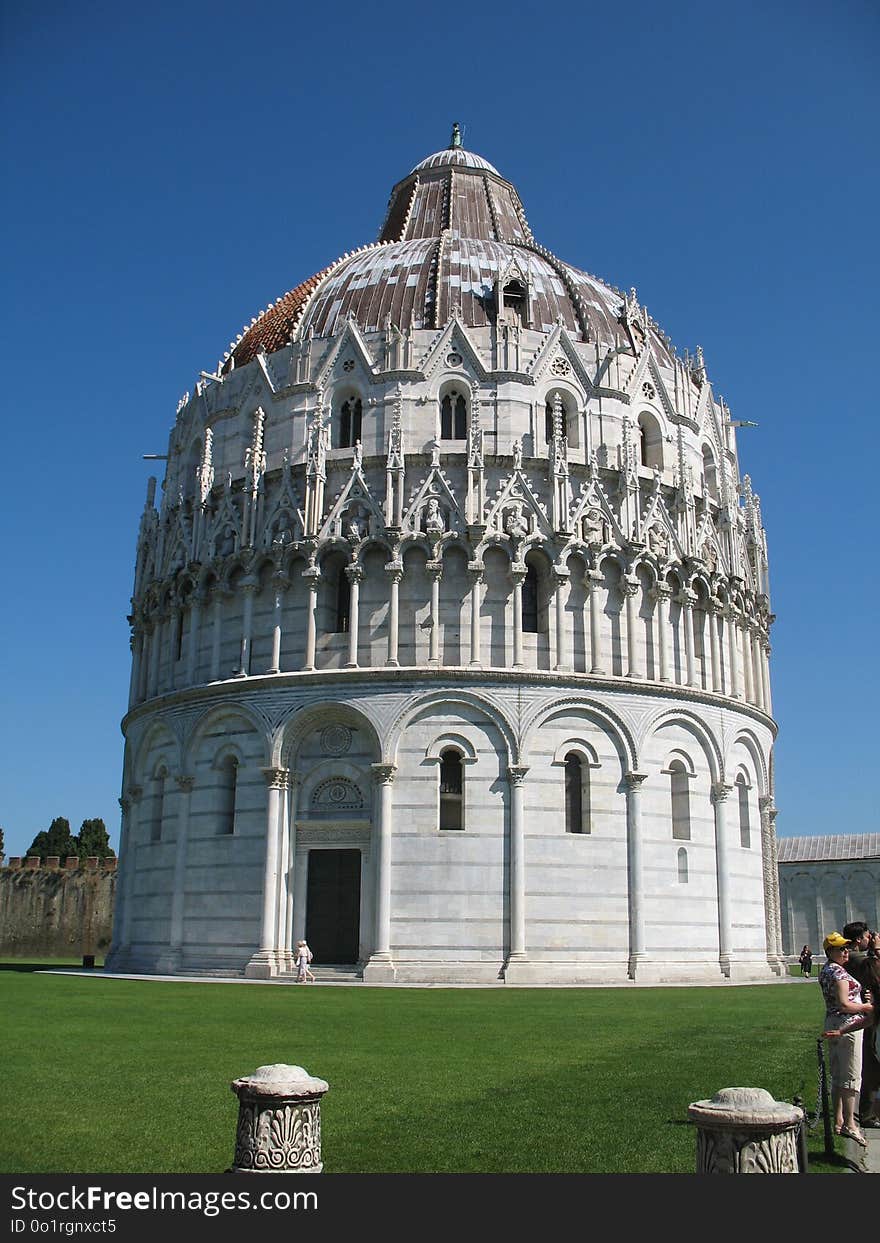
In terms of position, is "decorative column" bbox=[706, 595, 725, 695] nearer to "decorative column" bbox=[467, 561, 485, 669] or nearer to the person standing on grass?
"decorative column" bbox=[467, 561, 485, 669]

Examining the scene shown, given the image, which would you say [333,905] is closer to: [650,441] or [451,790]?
[451,790]

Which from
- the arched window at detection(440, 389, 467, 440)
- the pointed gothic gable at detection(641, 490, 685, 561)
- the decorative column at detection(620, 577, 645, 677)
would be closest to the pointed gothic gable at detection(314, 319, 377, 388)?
the arched window at detection(440, 389, 467, 440)

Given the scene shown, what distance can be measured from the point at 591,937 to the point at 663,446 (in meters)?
17.3

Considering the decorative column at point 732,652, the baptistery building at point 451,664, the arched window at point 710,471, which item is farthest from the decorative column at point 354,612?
the arched window at point 710,471

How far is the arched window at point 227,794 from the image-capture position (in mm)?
38469

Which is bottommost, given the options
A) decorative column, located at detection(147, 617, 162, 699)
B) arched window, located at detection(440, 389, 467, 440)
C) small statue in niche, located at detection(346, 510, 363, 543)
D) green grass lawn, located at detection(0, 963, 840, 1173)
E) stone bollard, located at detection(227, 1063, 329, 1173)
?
green grass lawn, located at detection(0, 963, 840, 1173)

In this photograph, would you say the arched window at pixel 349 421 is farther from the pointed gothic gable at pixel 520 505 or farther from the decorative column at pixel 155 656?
the decorative column at pixel 155 656

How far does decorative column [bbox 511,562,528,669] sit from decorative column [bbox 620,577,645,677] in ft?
11.7

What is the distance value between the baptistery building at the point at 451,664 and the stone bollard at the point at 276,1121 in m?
27.0

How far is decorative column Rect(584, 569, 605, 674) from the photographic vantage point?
37469 mm

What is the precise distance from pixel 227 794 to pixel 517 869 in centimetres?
995

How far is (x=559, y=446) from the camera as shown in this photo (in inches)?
1527

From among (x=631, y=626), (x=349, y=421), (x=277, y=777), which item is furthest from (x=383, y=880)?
(x=349, y=421)

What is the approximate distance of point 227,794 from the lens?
127 ft
